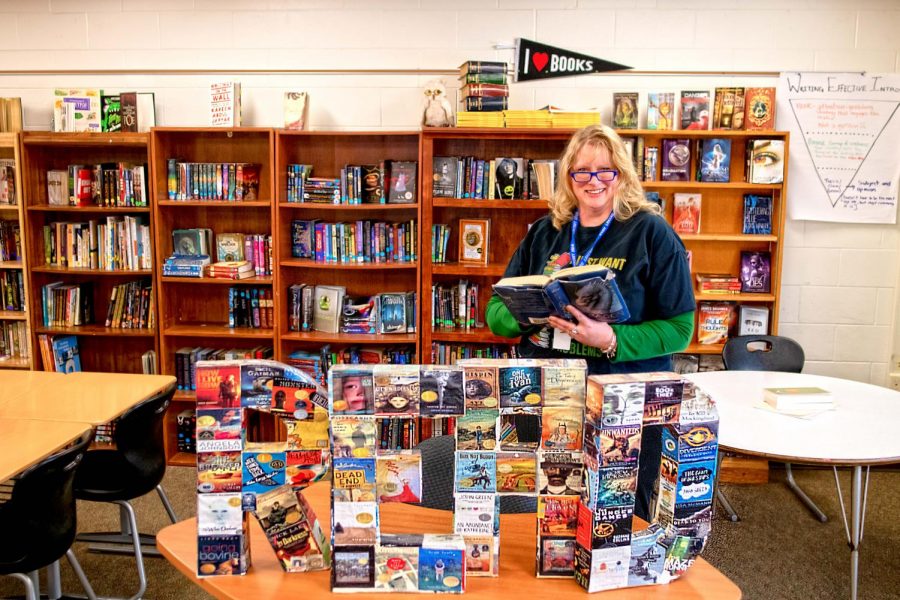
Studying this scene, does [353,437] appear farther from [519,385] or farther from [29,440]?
[29,440]

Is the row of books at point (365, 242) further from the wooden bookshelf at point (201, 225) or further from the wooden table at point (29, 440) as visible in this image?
the wooden table at point (29, 440)

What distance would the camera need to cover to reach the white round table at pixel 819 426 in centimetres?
225

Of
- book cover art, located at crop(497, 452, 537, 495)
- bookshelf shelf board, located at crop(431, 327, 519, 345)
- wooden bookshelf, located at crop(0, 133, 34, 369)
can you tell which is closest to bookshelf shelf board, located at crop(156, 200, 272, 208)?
wooden bookshelf, located at crop(0, 133, 34, 369)

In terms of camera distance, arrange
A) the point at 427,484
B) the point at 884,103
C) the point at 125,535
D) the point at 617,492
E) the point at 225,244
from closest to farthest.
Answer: the point at 617,492
the point at 427,484
the point at 125,535
the point at 884,103
the point at 225,244

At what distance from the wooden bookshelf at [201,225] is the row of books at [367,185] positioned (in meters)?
0.26

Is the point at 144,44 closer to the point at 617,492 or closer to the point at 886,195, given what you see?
the point at 617,492

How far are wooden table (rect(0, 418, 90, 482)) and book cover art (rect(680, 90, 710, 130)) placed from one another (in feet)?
10.7

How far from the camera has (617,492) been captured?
130 cm

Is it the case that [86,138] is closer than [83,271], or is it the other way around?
[86,138]

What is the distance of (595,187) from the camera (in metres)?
2.13

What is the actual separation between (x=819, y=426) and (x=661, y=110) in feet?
6.83

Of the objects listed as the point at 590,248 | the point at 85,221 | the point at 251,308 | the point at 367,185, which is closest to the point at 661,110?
the point at 367,185

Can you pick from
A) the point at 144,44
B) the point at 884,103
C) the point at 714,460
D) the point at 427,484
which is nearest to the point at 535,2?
the point at 884,103

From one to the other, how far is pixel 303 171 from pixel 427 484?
7.95 feet
